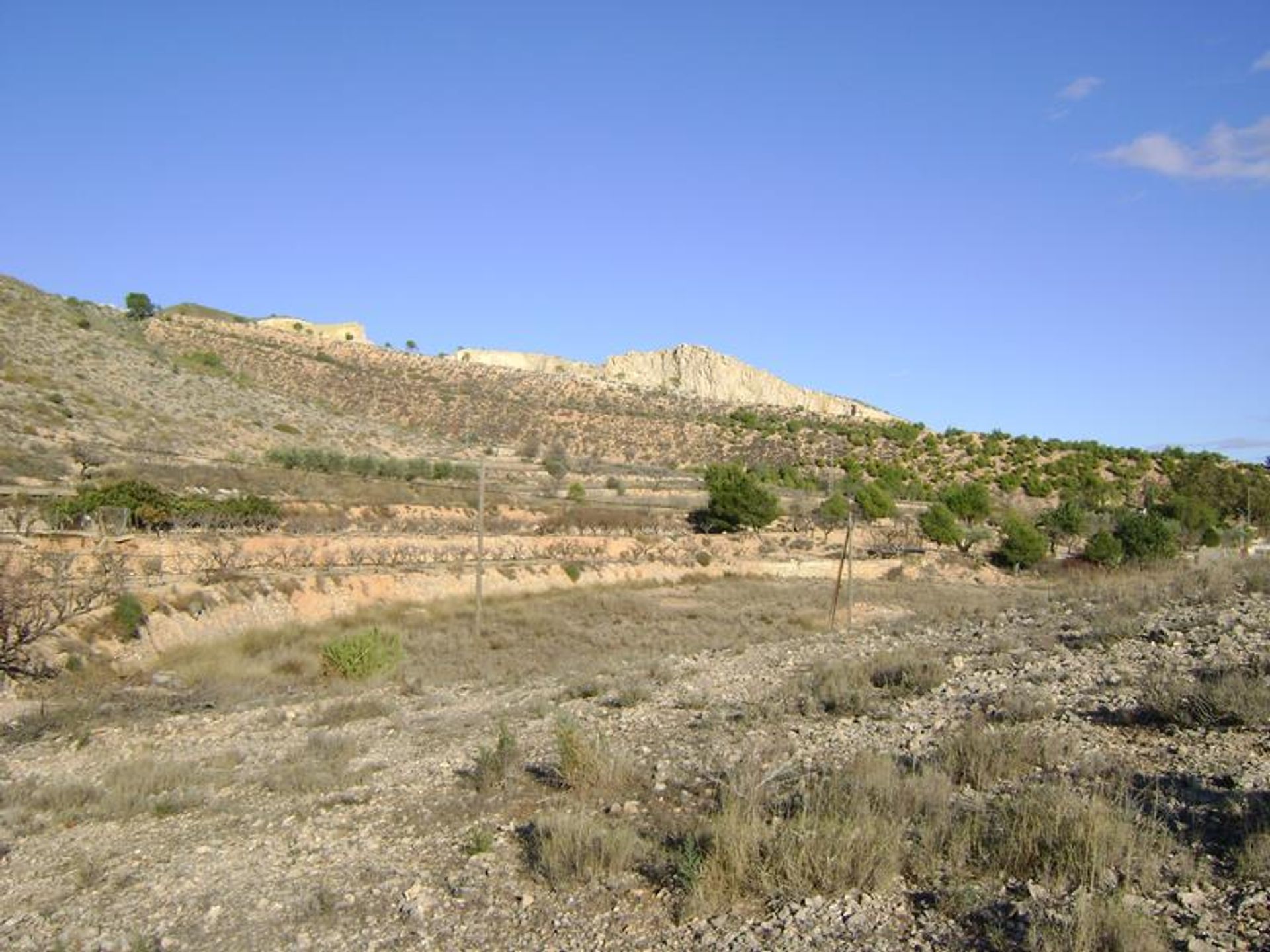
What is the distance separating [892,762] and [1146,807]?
7.24 feet

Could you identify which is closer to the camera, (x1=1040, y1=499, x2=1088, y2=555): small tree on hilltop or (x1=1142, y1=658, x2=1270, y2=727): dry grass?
(x1=1142, y1=658, x2=1270, y2=727): dry grass

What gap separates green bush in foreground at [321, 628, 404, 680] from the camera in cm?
2014

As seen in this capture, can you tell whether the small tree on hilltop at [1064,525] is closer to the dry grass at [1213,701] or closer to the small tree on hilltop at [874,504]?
the small tree on hilltop at [874,504]

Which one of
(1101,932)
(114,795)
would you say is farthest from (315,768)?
(1101,932)

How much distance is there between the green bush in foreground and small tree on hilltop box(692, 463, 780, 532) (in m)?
33.0

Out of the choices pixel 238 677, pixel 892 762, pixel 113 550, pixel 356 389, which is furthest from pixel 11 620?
pixel 356 389

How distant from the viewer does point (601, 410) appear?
87125 millimetres

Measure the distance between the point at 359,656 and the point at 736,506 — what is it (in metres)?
34.5

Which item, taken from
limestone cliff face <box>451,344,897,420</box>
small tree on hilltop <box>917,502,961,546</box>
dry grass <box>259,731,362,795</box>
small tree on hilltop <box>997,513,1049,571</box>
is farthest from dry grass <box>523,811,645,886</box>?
limestone cliff face <box>451,344,897,420</box>

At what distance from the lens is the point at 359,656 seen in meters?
20.3

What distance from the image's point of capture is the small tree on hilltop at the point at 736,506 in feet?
174

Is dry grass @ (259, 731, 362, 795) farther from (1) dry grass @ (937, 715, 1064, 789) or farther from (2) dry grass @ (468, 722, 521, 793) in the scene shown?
(1) dry grass @ (937, 715, 1064, 789)

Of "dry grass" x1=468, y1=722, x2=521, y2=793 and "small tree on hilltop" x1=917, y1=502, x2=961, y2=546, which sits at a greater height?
"small tree on hilltop" x1=917, y1=502, x2=961, y2=546

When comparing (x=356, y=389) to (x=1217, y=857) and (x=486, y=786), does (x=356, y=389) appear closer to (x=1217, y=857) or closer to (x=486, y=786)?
(x=486, y=786)
